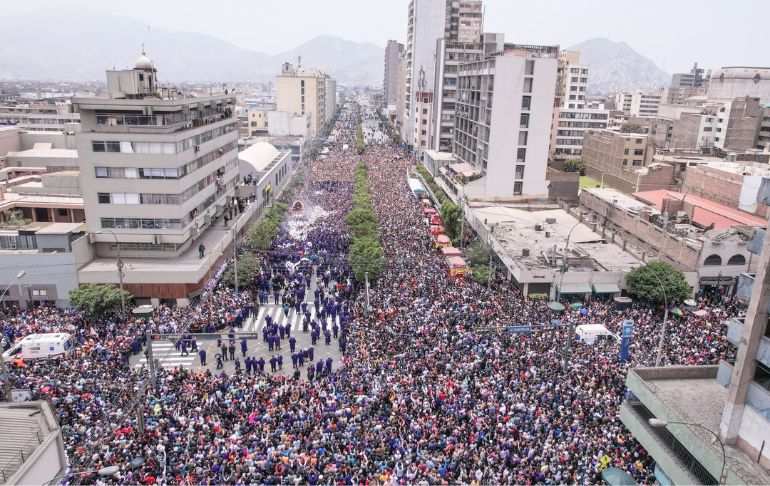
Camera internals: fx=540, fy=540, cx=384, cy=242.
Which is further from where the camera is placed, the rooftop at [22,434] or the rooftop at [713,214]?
the rooftop at [713,214]

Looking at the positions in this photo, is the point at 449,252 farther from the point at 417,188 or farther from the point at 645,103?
the point at 645,103

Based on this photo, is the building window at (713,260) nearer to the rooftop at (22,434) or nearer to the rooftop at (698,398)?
the rooftop at (698,398)

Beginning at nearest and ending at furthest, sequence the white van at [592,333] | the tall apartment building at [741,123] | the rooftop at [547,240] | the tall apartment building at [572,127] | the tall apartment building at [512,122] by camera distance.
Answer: the white van at [592,333], the rooftop at [547,240], the tall apartment building at [512,122], the tall apartment building at [741,123], the tall apartment building at [572,127]

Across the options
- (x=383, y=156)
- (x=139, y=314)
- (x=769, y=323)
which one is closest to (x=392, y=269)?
(x=139, y=314)

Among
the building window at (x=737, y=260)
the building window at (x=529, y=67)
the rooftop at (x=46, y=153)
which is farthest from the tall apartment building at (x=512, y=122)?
the rooftop at (x=46, y=153)

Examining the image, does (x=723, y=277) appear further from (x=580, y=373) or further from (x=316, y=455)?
(x=316, y=455)

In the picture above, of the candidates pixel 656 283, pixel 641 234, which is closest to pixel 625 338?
pixel 656 283

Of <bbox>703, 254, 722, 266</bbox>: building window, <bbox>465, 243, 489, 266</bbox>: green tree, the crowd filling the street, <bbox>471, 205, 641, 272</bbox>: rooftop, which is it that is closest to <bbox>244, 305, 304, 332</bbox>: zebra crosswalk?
the crowd filling the street

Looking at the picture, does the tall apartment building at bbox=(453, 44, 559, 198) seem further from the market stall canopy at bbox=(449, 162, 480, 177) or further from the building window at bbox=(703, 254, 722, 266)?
the building window at bbox=(703, 254, 722, 266)
